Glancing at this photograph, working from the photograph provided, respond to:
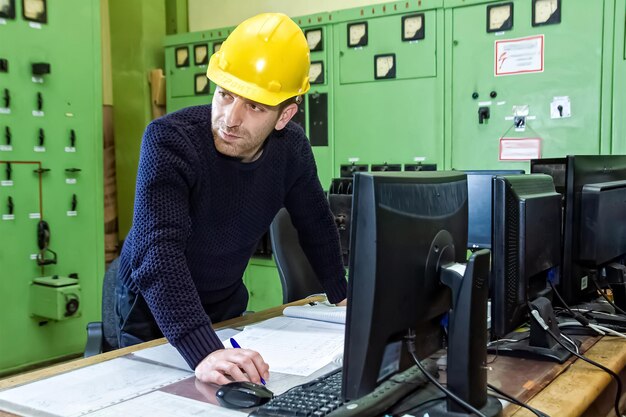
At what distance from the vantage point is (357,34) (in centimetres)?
362

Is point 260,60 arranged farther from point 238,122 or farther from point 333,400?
point 333,400

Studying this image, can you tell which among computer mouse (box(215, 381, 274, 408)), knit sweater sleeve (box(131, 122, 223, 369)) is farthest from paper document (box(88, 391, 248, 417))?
knit sweater sleeve (box(131, 122, 223, 369))

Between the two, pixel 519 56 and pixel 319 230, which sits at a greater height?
pixel 519 56

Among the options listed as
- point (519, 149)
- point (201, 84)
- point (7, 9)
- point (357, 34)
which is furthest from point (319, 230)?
point (201, 84)

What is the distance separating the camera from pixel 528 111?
3182 mm

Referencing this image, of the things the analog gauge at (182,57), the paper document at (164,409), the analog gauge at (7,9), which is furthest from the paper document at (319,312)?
the analog gauge at (182,57)

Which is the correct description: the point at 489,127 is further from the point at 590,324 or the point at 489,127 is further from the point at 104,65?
the point at 104,65

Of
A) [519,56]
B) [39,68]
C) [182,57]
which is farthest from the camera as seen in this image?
[182,57]

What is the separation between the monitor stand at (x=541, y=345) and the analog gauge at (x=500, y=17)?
2170mm

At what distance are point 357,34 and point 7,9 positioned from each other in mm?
1949

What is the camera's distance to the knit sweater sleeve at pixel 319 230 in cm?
183

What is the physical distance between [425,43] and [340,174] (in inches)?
36.4

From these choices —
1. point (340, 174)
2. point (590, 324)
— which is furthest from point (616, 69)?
point (590, 324)

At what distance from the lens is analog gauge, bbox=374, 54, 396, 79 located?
11.5 feet
